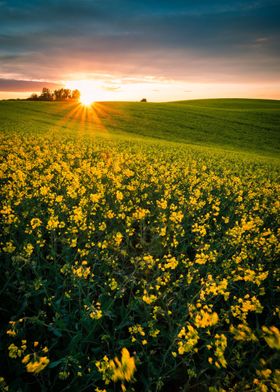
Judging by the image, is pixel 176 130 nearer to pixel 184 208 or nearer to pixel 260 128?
pixel 260 128

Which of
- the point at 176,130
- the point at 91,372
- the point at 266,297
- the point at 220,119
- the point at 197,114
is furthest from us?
the point at 197,114

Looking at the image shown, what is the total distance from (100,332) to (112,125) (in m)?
38.3

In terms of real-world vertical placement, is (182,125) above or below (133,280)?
above

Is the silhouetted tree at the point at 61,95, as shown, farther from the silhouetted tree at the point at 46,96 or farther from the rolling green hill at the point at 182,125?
the rolling green hill at the point at 182,125

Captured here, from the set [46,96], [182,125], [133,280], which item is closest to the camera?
[133,280]

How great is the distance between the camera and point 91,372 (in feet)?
9.06

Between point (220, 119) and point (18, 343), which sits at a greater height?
point (220, 119)

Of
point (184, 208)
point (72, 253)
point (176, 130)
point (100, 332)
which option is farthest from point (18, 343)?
point (176, 130)

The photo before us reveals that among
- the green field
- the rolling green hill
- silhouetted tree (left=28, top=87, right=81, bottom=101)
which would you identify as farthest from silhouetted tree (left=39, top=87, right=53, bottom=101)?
the green field

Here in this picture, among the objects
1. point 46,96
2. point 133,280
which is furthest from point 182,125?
point 46,96

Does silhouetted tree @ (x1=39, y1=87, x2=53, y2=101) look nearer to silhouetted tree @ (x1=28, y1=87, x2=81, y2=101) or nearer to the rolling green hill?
silhouetted tree @ (x1=28, y1=87, x2=81, y2=101)

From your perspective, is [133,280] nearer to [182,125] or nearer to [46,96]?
[182,125]

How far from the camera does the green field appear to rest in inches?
109

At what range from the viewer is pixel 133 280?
314cm
